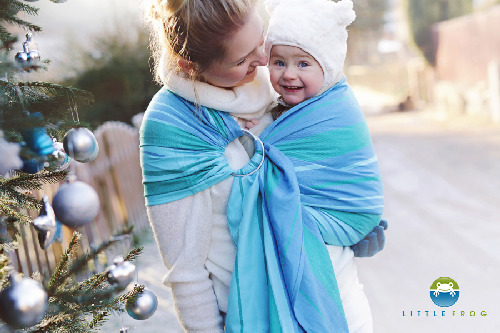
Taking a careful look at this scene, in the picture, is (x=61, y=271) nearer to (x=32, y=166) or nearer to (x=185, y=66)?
(x=32, y=166)

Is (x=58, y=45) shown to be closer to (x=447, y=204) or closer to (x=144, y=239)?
(x=447, y=204)

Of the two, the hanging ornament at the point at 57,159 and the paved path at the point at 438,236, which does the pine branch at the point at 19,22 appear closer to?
the hanging ornament at the point at 57,159

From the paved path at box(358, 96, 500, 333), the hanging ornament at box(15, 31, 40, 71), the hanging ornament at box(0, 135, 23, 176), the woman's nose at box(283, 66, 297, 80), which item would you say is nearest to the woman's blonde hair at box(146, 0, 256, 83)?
the woman's nose at box(283, 66, 297, 80)

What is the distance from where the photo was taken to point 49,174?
147 cm

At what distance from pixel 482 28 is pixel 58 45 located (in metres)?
10.4

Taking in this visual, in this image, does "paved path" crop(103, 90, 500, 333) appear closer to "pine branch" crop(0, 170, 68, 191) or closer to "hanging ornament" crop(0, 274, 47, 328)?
"pine branch" crop(0, 170, 68, 191)

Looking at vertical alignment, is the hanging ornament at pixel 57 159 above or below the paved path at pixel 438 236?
above

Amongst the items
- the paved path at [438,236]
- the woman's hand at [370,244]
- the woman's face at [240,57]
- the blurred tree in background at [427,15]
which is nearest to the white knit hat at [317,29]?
the woman's face at [240,57]

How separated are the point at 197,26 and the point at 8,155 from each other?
1.88ft

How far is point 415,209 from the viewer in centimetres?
627

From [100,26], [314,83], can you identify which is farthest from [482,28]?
[314,83]

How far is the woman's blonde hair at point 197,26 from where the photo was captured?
1438 millimetres

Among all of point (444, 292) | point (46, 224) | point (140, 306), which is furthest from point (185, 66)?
point (444, 292)

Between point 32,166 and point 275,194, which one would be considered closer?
point 32,166
